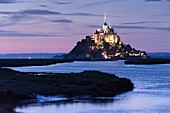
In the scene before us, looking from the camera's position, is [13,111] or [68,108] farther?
[68,108]

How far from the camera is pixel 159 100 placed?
1836 inches

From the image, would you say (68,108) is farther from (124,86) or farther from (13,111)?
(124,86)

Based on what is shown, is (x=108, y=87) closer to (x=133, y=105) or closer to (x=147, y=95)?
(x=147, y=95)

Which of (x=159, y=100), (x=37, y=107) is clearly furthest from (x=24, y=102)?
(x=159, y=100)

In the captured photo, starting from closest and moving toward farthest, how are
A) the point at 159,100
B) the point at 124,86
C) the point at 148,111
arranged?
the point at 148,111 < the point at 159,100 < the point at 124,86

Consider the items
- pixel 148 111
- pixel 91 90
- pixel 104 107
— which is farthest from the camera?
pixel 91 90

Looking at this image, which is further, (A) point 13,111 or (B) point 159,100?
(B) point 159,100

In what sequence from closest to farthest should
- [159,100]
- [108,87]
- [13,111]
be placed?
[13,111] → [159,100] → [108,87]

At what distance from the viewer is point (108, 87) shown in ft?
181

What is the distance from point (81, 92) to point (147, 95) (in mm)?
7641

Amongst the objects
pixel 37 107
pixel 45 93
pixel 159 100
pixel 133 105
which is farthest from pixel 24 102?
pixel 159 100

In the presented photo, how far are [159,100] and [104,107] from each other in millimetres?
8132

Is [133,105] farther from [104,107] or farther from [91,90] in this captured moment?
[91,90]

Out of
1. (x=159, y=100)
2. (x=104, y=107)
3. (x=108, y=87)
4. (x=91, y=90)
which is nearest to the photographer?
(x=104, y=107)
